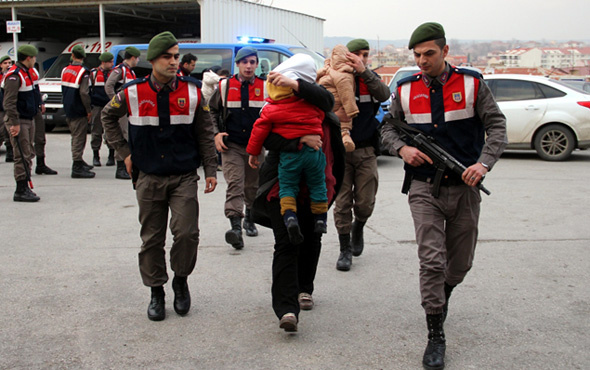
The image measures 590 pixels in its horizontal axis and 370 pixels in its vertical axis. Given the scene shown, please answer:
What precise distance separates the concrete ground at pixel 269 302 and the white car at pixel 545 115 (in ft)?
15.6

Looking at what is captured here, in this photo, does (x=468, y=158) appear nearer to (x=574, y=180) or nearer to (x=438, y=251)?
(x=438, y=251)

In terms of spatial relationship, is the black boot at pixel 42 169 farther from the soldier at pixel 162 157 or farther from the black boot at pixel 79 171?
the soldier at pixel 162 157

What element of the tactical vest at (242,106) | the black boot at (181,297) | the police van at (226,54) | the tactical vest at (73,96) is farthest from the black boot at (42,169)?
the black boot at (181,297)

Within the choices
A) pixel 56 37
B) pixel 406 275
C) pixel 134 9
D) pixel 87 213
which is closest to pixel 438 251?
pixel 406 275

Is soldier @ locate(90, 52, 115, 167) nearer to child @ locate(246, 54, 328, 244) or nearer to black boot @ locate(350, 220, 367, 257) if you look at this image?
black boot @ locate(350, 220, 367, 257)

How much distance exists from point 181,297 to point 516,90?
9.97 metres

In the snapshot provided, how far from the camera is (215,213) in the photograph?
802cm

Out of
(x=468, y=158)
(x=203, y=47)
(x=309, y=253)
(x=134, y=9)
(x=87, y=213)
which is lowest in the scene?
(x=87, y=213)

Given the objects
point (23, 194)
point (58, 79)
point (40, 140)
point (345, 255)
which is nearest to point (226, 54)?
point (40, 140)

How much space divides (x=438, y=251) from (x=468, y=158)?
0.62 meters

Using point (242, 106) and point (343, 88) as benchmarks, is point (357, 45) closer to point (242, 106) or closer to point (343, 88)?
point (343, 88)

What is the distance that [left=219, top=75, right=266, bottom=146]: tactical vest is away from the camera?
6.45 m

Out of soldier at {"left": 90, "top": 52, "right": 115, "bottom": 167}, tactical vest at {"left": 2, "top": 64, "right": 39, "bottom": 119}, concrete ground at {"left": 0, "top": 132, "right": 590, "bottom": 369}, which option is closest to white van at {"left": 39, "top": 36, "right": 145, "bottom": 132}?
soldier at {"left": 90, "top": 52, "right": 115, "bottom": 167}

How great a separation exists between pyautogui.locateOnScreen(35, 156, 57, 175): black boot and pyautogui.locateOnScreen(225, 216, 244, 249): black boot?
5.73 metres
